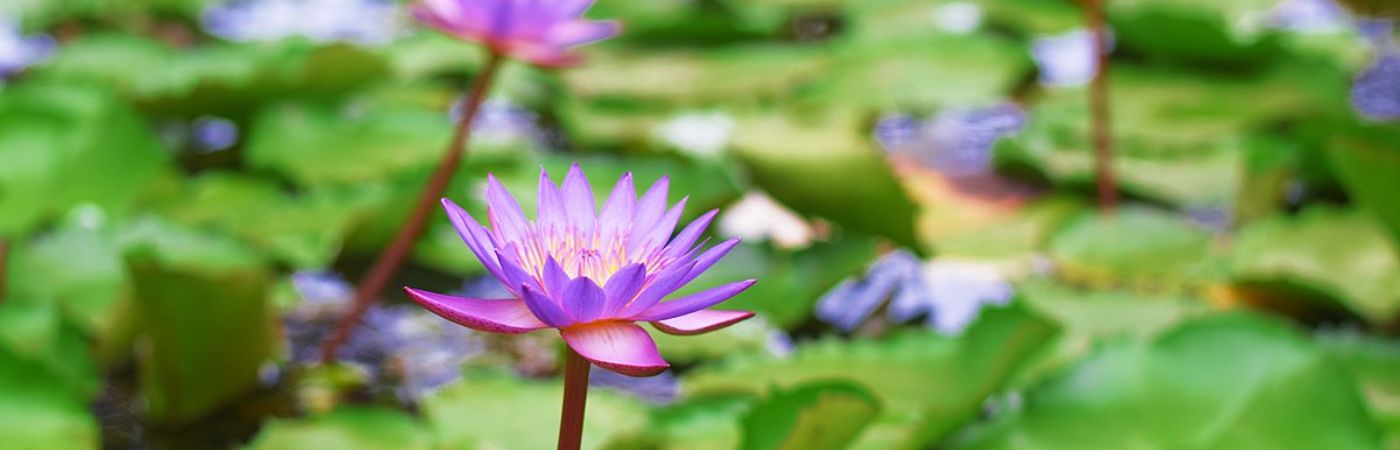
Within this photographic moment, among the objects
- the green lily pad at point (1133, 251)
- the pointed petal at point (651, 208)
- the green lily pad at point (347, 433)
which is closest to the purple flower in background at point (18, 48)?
the green lily pad at point (347, 433)

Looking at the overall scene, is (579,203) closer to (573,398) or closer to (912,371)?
(573,398)

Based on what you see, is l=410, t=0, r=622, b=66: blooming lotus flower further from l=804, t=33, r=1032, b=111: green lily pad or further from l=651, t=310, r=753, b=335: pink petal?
l=804, t=33, r=1032, b=111: green lily pad

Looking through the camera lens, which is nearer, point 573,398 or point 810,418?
point 573,398

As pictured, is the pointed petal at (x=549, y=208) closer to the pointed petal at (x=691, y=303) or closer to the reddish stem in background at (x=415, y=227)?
the pointed petal at (x=691, y=303)

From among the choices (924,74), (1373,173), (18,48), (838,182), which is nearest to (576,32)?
(838,182)

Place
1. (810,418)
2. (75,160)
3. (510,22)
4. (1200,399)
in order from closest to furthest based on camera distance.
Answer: (810,418), (1200,399), (510,22), (75,160)

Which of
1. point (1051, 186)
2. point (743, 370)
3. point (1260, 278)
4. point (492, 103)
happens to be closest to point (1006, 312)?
point (743, 370)

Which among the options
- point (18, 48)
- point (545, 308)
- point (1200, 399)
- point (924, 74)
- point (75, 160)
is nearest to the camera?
point (545, 308)
